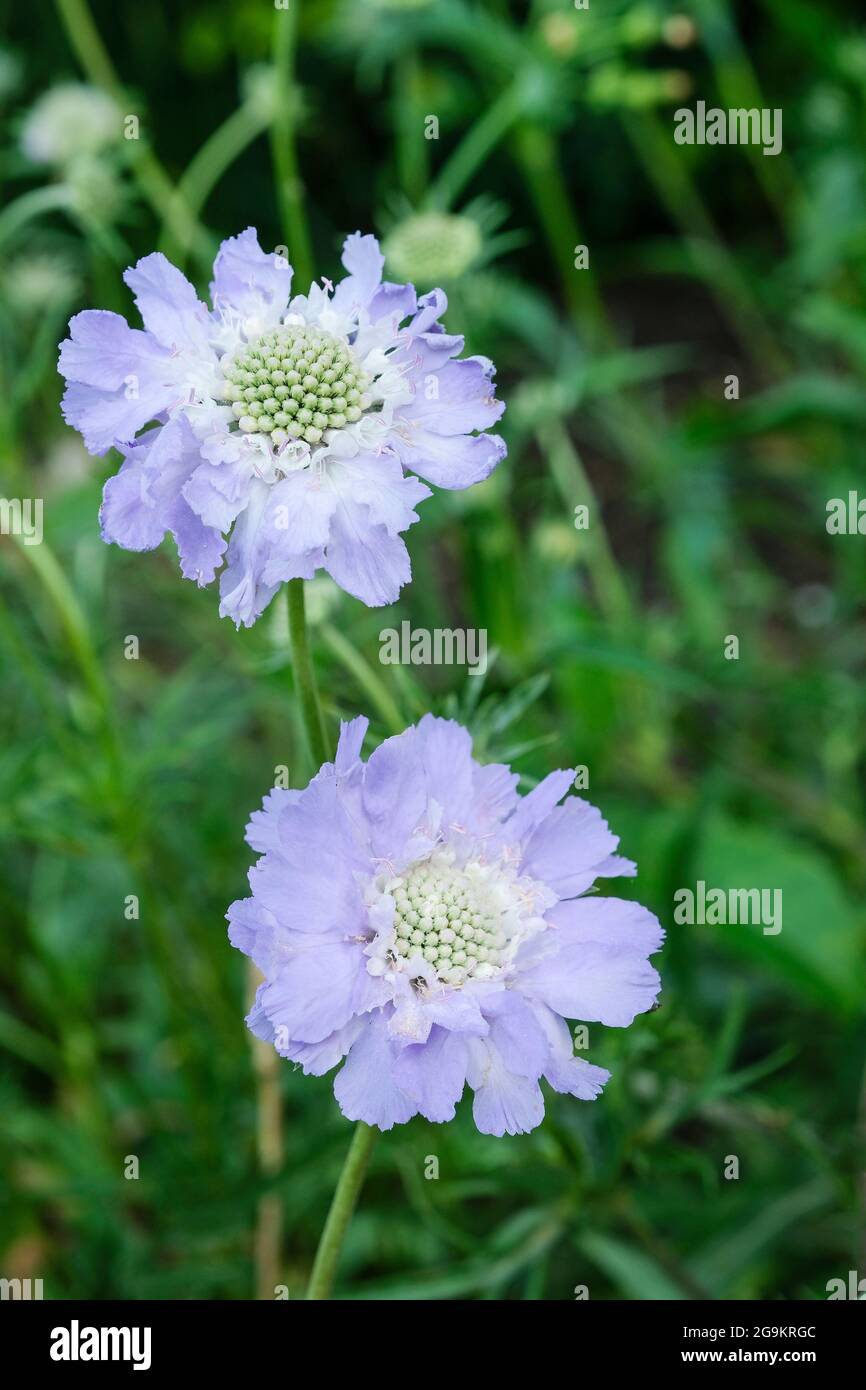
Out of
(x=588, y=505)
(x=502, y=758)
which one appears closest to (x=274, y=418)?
(x=502, y=758)

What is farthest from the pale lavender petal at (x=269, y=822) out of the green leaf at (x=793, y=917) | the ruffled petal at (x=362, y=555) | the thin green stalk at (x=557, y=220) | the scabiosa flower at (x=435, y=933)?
the thin green stalk at (x=557, y=220)

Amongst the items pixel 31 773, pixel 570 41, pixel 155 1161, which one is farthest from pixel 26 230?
pixel 155 1161

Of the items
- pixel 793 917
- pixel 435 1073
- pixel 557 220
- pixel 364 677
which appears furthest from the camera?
pixel 557 220

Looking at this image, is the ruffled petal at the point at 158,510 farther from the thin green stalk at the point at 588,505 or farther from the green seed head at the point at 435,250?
the thin green stalk at the point at 588,505

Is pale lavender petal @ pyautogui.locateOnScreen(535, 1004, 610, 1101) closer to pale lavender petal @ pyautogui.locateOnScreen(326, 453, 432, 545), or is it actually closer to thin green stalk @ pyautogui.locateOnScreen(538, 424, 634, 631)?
pale lavender petal @ pyautogui.locateOnScreen(326, 453, 432, 545)

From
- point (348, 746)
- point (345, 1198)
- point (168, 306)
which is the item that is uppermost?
point (168, 306)

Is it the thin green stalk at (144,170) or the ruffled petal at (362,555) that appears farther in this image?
the thin green stalk at (144,170)

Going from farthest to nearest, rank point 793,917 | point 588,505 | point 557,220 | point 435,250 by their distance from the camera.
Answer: point 557,220 < point 588,505 < point 793,917 < point 435,250

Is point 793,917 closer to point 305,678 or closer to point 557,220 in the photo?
point 305,678
